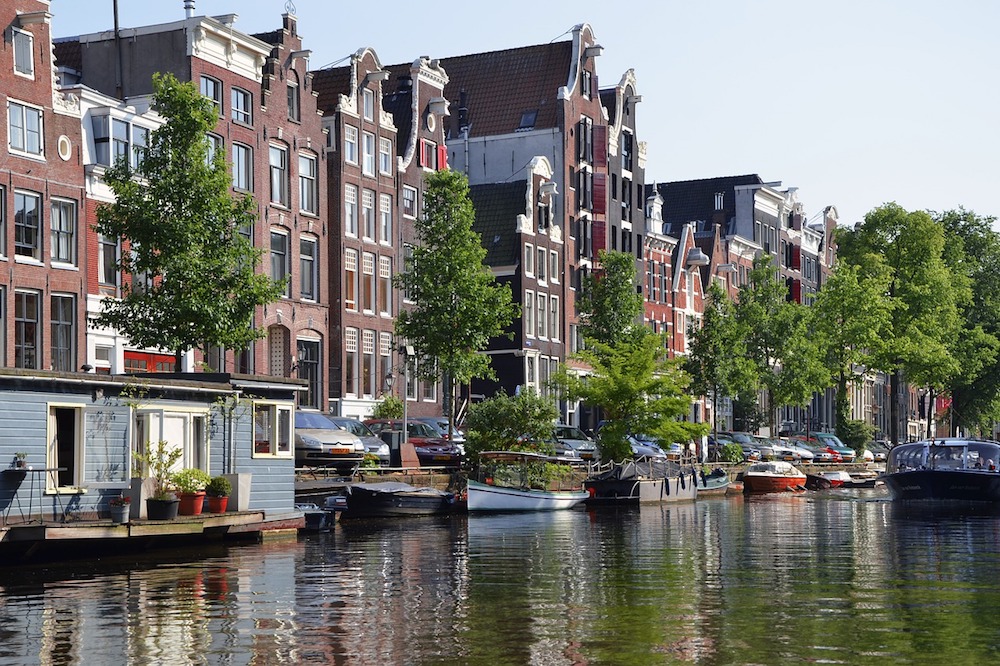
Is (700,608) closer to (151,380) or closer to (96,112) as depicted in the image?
(151,380)

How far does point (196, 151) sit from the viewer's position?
154 ft

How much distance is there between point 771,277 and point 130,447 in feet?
227

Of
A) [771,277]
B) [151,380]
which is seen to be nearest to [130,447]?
[151,380]

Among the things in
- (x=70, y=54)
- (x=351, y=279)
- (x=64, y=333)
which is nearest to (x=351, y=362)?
(x=351, y=279)

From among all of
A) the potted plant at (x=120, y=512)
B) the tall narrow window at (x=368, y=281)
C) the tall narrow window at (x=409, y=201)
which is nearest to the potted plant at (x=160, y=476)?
the potted plant at (x=120, y=512)

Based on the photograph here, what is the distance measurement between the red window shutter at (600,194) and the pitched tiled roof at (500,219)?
8.31m

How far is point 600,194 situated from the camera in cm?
9425

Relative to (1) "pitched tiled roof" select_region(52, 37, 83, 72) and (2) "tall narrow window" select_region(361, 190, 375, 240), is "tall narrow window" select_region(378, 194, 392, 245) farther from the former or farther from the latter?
(1) "pitched tiled roof" select_region(52, 37, 83, 72)

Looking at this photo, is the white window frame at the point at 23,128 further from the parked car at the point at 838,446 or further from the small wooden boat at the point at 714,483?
the parked car at the point at 838,446

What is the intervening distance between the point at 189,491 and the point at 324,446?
539 inches

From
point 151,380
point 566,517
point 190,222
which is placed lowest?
point 566,517

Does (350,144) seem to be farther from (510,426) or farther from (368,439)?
(368,439)

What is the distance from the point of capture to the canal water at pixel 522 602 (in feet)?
67.9

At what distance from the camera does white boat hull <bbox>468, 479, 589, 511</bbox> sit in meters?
55.6
